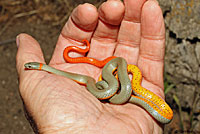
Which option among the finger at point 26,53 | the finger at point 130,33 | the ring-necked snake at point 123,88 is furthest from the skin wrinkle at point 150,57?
the finger at point 26,53

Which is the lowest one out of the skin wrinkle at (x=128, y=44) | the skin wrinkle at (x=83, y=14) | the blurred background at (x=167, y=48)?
the blurred background at (x=167, y=48)

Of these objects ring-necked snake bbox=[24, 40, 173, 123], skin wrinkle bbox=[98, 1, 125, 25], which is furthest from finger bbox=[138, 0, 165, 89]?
skin wrinkle bbox=[98, 1, 125, 25]

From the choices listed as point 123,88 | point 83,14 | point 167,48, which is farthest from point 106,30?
point 167,48

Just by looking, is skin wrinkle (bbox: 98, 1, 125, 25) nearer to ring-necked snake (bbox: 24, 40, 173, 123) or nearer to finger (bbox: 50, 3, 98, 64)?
finger (bbox: 50, 3, 98, 64)

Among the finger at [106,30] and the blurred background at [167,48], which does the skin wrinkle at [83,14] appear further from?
the blurred background at [167,48]

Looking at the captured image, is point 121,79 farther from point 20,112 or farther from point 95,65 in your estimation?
point 20,112

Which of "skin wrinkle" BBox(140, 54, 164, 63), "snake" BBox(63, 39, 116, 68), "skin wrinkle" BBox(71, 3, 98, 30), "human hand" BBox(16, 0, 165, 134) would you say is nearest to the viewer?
"human hand" BBox(16, 0, 165, 134)
